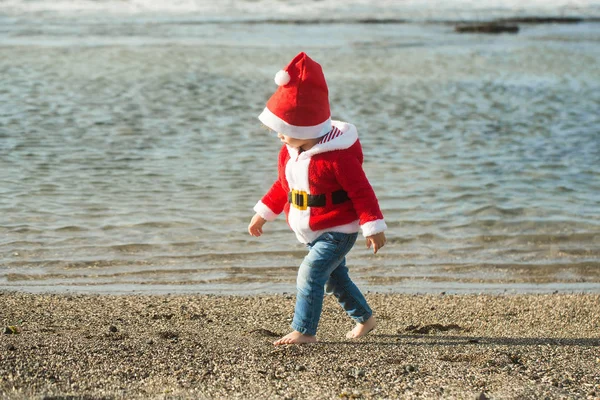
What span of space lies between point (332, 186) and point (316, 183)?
8cm

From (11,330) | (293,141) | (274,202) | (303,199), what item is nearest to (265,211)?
(274,202)

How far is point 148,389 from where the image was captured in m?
3.57

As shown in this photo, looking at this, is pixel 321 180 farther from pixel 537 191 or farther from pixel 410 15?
pixel 410 15

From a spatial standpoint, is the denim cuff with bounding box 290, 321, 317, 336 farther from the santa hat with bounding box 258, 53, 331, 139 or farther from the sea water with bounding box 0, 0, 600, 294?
the sea water with bounding box 0, 0, 600, 294

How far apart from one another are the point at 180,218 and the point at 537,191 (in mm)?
3604

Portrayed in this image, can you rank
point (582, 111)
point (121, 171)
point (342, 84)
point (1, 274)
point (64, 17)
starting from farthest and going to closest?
1. point (64, 17)
2. point (342, 84)
3. point (582, 111)
4. point (121, 171)
5. point (1, 274)

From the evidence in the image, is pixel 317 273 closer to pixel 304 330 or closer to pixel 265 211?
pixel 304 330

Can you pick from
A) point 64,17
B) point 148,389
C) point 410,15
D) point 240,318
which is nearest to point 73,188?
point 240,318

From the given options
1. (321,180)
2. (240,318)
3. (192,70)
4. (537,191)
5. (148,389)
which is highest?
(321,180)

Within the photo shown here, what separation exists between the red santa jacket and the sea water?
6.13 ft

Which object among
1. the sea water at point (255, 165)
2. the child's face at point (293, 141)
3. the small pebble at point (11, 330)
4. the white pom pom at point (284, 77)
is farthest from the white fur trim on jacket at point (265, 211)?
the sea water at point (255, 165)

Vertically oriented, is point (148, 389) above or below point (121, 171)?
above

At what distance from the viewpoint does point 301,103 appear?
14.1ft

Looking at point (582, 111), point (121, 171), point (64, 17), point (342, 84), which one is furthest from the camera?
point (64, 17)
